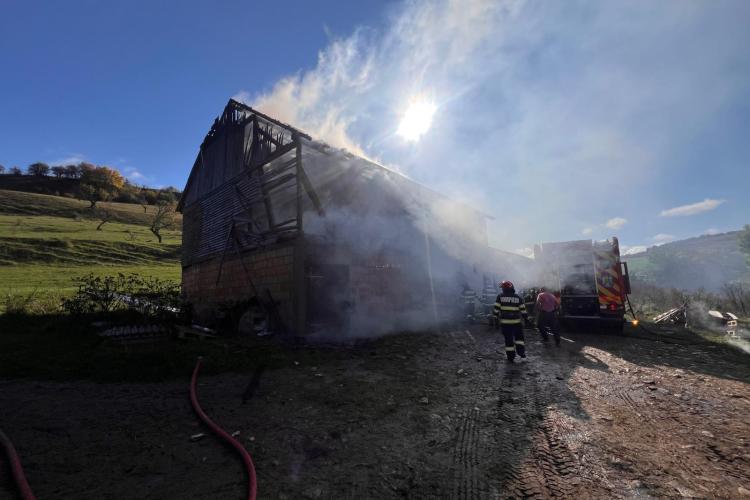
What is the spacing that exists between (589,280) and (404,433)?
29.4 ft

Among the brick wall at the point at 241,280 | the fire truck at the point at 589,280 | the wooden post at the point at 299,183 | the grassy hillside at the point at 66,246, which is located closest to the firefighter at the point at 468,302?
the fire truck at the point at 589,280

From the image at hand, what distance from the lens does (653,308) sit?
58.3 ft

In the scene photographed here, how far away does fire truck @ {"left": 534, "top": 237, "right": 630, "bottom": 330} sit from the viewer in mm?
9492

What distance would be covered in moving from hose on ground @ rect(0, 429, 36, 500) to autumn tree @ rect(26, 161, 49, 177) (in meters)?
98.1

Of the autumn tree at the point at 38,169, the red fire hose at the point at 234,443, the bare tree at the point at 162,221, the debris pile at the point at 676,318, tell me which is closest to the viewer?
the red fire hose at the point at 234,443

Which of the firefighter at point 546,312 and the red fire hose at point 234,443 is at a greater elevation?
the firefighter at point 546,312

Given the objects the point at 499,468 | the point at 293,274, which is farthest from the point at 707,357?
the point at 293,274

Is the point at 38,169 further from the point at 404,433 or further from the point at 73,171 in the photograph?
the point at 404,433

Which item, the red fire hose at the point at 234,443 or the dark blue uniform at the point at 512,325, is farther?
the dark blue uniform at the point at 512,325

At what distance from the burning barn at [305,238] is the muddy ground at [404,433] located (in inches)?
122

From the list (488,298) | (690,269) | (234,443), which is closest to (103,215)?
(488,298)

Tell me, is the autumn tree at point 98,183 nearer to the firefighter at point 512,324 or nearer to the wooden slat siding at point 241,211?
the wooden slat siding at point 241,211

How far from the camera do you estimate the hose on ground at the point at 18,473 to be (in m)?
2.27

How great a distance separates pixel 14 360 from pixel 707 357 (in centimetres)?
1307
